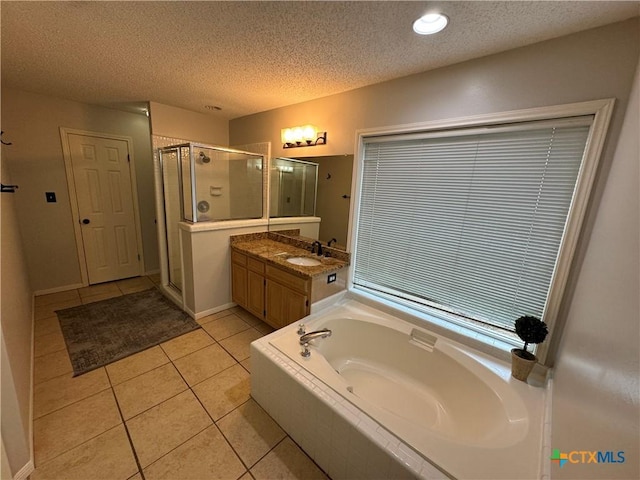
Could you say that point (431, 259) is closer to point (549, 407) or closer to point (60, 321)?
point (549, 407)

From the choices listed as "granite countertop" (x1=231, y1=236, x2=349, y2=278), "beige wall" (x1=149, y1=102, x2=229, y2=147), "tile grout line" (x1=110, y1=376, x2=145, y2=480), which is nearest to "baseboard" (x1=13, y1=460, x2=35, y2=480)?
"tile grout line" (x1=110, y1=376, x2=145, y2=480)

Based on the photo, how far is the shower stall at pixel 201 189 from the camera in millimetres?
2645

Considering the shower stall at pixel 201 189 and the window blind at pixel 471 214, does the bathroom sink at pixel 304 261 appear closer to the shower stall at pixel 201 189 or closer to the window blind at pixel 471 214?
the window blind at pixel 471 214

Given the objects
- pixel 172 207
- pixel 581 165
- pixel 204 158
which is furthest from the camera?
pixel 172 207

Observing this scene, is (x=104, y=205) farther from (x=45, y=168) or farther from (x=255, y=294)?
(x=255, y=294)

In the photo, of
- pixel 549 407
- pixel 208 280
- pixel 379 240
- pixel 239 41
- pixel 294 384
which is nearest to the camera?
pixel 549 407

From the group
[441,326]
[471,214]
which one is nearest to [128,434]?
[441,326]

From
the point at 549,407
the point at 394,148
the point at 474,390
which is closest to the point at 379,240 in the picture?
the point at 394,148

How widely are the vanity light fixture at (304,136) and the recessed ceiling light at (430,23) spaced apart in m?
1.19

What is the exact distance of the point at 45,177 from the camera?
2887 mm

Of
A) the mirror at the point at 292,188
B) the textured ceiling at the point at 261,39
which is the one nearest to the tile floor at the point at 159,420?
the mirror at the point at 292,188

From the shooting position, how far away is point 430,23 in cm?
125

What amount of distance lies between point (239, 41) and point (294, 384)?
2066 millimetres

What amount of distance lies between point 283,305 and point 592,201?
218cm
